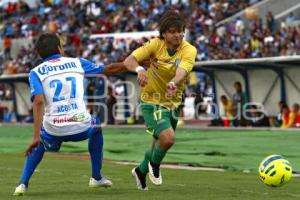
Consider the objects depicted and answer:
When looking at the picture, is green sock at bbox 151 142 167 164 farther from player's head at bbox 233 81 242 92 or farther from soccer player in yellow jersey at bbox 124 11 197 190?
player's head at bbox 233 81 242 92

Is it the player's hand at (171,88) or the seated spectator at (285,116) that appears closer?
the player's hand at (171,88)

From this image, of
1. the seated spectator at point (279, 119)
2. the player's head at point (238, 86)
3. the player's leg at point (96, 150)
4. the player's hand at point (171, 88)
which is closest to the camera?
the player's hand at point (171, 88)

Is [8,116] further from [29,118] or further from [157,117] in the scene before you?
[157,117]

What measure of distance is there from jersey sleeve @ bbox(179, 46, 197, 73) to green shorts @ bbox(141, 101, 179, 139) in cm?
66

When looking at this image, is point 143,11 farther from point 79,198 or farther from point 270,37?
point 79,198

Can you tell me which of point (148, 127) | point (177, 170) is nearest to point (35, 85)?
point (148, 127)

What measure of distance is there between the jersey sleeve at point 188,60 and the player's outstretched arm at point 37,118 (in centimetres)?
169

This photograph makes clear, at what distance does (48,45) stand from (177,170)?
15.6 feet

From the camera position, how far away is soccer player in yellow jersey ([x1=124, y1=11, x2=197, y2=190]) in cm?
1076

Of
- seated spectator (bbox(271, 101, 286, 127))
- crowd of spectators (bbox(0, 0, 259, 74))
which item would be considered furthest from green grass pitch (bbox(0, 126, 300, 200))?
crowd of spectators (bbox(0, 0, 259, 74))

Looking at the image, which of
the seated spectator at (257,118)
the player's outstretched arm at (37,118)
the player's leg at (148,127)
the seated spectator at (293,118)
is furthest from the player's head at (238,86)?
the player's outstretched arm at (37,118)

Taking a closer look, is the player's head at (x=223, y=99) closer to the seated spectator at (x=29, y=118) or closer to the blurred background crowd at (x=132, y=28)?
the blurred background crowd at (x=132, y=28)

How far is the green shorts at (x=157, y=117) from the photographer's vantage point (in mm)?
10953

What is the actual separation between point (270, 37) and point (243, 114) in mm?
3592
